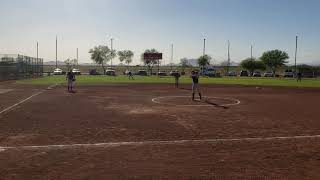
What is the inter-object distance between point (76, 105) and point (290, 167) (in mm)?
14735

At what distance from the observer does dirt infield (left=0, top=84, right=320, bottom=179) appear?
8867mm

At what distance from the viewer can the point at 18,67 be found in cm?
5950

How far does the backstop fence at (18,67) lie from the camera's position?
176 ft

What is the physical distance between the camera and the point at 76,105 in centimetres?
2230

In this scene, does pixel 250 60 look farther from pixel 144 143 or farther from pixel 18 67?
pixel 144 143

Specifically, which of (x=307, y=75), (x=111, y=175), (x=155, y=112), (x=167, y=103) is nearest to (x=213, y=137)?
(x=111, y=175)

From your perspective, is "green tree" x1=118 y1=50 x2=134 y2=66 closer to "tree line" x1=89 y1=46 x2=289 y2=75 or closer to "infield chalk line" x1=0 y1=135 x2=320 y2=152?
"tree line" x1=89 y1=46 x2=289 y2=75

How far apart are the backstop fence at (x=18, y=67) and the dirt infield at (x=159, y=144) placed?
118 ft

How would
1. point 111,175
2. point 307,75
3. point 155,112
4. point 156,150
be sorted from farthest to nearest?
point 307,75 < point 155,112 < point 156,150 < point 111,175

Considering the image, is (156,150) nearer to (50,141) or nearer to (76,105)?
(50,141)

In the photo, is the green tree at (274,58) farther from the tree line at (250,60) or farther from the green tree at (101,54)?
the green tree at (101,54)

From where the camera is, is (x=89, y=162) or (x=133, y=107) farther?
(x=133, y=107)

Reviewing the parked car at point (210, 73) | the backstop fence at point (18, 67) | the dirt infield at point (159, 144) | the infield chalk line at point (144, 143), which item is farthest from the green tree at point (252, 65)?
the infield chalk line at point (144, 143)

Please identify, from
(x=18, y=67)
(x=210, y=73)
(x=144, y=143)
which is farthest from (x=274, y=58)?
(x=144, y=143)
